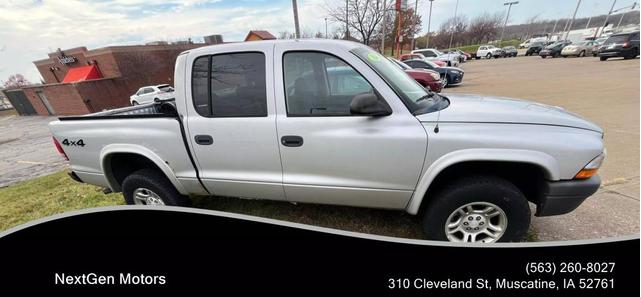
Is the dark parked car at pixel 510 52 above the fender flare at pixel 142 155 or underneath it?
underneath

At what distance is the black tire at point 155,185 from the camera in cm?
287

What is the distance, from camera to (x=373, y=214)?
119 inches

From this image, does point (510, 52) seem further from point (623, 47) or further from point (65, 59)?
point (65, 59)

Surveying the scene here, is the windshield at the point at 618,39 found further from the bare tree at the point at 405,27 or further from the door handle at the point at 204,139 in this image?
the door handle at the point at 204,139

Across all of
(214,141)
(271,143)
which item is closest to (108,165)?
(214,141)

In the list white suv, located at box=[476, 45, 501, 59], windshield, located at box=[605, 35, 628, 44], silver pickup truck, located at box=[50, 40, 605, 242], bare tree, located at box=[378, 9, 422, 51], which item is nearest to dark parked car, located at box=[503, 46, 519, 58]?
white suv, located at box=[476, 45, 501, 59]

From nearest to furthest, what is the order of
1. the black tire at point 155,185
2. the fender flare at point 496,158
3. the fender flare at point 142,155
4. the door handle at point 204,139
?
the fender flare at point 496,158
the door handle at point 204,139
the fender flare at point 142,155
the black tire at point 155,185

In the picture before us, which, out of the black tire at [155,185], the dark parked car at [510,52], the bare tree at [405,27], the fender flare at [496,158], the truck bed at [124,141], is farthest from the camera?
the dark parked car at [510,52]

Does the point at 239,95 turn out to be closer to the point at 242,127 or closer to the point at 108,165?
the point at 242,127

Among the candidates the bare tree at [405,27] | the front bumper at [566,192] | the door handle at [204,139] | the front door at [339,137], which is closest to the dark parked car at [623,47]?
the bare tree at [405,27]

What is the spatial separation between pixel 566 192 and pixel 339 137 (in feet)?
5.36

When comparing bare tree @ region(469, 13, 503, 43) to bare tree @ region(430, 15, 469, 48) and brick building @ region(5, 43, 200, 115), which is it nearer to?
bare tree @ region(430, 15, 469, 48)

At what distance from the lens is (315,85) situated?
7.71 feet

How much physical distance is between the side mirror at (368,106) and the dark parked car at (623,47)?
25819 mm
